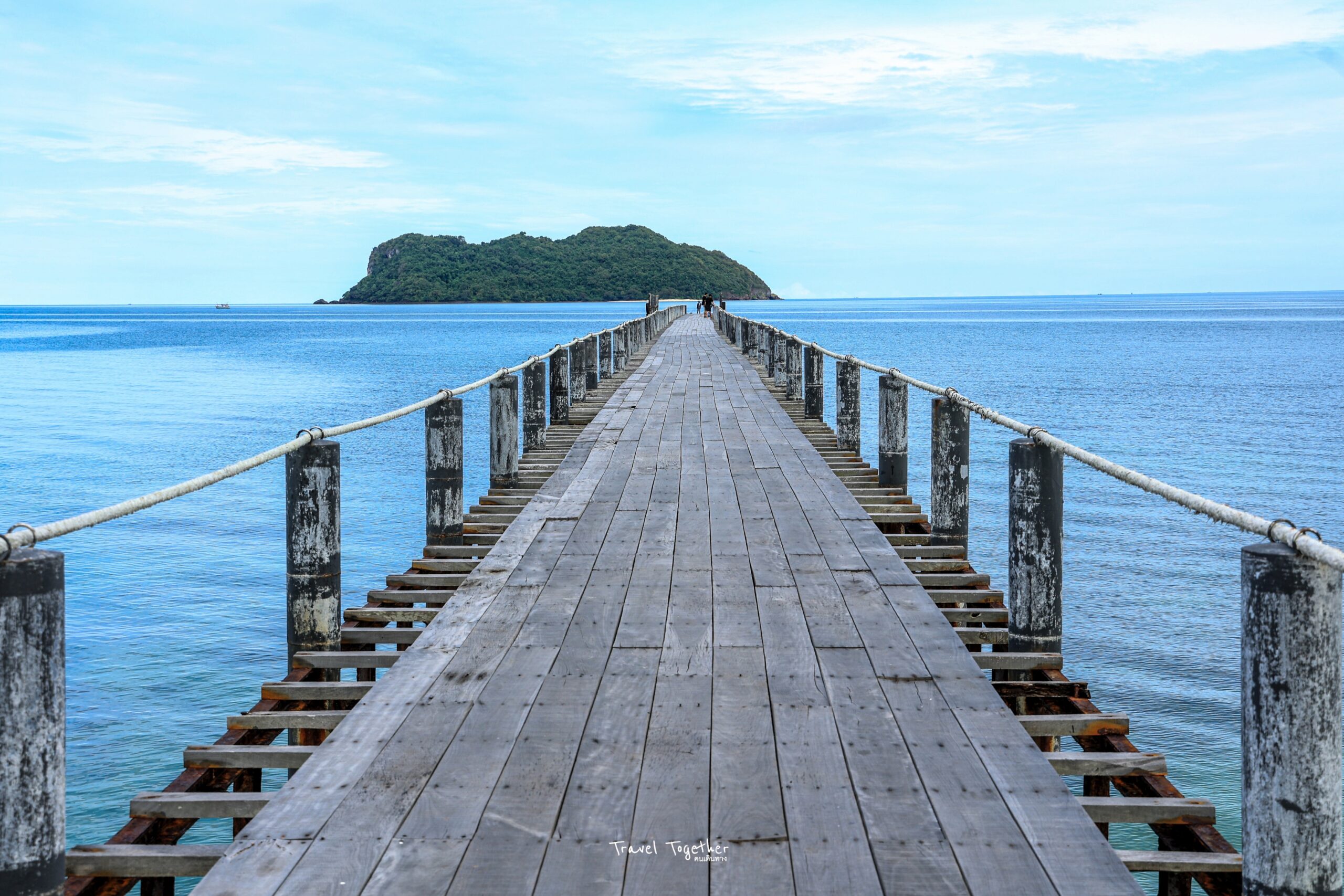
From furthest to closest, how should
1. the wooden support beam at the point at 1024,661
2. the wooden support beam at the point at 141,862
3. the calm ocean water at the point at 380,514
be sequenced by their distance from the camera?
1. the calm ocean water at the point at 380,514
2. the wooden support beam at the point at 1024,661
3. the wooden support beam at the point at 141,862

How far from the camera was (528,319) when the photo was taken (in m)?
182

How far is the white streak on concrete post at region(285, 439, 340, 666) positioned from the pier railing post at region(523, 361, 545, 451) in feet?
23.4

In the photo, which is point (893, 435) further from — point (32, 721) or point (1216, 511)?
point (32, 721)

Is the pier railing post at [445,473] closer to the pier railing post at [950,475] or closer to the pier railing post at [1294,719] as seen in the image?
the pier railing post at [950,475]

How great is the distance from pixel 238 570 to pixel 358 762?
15921 mm

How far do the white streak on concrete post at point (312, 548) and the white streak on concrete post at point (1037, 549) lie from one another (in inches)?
141

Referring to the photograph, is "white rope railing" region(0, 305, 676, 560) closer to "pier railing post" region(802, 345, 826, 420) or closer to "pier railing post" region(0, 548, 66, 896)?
"pier railing post" region(0, 548, 66, 896)

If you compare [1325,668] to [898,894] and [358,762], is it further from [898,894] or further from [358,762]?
[358,762]

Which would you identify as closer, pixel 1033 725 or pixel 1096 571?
pixel 1033 725

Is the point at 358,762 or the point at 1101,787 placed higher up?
the point at 358,762

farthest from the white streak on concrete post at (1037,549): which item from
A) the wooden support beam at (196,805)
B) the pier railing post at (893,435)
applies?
the pier railing post at (893,435)

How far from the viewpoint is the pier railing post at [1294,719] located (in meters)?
2.92

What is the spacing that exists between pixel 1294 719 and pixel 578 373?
1496cm

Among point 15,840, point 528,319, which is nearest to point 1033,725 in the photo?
point 15,840
